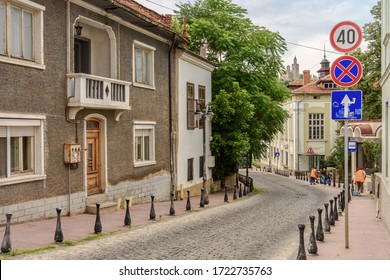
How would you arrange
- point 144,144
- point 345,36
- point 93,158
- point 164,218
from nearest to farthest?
point 345,36 → point 164,218 → point 93,158 → point 144,144

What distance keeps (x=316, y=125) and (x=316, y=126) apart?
1.06 metres

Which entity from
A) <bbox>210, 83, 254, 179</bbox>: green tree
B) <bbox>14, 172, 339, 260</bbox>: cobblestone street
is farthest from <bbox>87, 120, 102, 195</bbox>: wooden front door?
<bbox>210, 83, 254, 179</bbox>: green tree

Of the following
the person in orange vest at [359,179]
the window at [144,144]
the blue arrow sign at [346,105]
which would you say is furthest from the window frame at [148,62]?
the person in orange vest at [359,179]

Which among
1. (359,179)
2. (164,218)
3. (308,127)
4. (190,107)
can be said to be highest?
(190,107)

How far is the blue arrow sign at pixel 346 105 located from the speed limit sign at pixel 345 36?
0.81 m

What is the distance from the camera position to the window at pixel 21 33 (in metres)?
12.3

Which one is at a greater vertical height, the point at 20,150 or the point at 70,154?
the point at 20,150

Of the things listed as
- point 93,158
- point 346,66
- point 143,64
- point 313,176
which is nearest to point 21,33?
point 93,158

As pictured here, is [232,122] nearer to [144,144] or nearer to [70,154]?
[144,144]

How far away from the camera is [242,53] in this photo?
1201 inches

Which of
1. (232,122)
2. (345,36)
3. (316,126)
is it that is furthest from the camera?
(232,122)

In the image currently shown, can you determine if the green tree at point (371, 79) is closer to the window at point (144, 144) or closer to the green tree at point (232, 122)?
the green tree at point (232, 122)

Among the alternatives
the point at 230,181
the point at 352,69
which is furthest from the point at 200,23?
the point at 352,69
